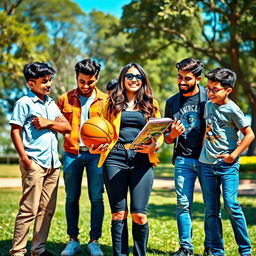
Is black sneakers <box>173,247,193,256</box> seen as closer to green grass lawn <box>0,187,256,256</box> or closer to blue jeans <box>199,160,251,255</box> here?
blue jeans <box>199,160,251,255</box>

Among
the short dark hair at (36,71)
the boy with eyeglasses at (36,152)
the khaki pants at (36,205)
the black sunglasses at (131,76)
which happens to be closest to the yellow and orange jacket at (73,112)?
the boy with eyeglasses at (36,152)

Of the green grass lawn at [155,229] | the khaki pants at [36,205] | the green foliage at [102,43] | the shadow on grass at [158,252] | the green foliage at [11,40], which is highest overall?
the green foliage at [102,43]

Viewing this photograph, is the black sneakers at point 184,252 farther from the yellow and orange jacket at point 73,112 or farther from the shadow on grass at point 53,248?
the yellow and orange jacket at point 73,112

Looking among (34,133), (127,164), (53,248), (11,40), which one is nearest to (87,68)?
(34,133)

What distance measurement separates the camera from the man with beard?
5133 millimetres

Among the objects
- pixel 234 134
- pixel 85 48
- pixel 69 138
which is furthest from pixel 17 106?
pixel 85 48

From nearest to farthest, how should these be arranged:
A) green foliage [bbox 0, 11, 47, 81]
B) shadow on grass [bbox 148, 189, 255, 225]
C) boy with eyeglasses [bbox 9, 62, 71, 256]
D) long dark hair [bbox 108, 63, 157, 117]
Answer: long dark hair [bbox 108, 63, 157, 117], boy with eyeglasses [bbox 9, 62, 71, 256], shadow on grass [bbox 148, 189, 255, 225], green foliage [bbox 0, 11, 47, 81]

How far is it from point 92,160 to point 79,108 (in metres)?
0.68

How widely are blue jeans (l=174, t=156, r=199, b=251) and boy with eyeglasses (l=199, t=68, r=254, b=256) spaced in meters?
0.15

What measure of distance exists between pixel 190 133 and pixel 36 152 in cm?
176

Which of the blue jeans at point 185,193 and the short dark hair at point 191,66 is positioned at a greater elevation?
the short dark hair at point 191,66

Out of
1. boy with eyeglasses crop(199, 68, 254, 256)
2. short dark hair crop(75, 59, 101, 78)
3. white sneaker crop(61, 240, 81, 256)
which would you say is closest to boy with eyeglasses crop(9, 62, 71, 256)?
white sneaker crop(61, 240, 81, 256)

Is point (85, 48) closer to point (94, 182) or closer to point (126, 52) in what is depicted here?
point (126, 52)

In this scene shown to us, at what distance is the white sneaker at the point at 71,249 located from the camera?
17.6 ft
